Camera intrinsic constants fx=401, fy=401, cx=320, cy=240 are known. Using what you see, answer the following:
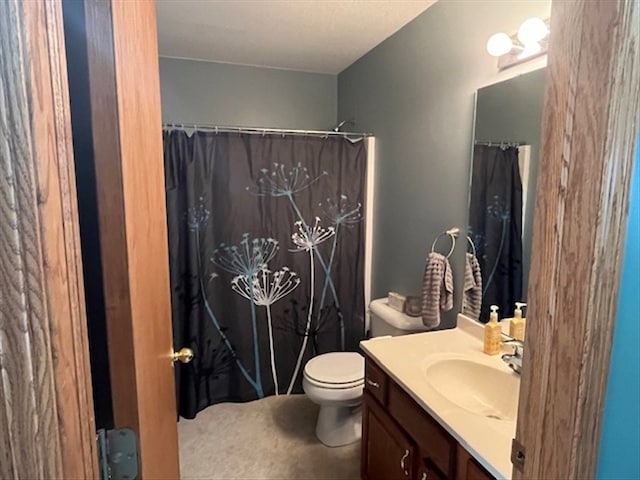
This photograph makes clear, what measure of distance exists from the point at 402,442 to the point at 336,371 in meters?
0.83

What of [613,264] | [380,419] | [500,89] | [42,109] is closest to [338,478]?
[380,419]

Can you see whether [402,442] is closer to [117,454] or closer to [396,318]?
[396,318]

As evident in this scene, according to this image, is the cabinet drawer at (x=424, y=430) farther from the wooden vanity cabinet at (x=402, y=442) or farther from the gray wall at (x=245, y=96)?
the gray wall at (x=245, y=96)

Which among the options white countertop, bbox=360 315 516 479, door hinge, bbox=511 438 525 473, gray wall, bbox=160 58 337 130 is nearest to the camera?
door hinge, bbox=511 438 525 473

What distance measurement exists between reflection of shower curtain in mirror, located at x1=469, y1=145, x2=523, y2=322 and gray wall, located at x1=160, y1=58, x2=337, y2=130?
171 cm

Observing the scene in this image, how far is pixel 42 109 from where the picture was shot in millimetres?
414

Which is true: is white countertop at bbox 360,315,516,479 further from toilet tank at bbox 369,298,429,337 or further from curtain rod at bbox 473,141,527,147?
curtain rod at bbox 473,141,527,147

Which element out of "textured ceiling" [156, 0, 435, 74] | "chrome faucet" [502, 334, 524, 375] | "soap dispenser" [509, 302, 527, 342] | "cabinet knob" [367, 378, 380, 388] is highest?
"textured ceiling" [156, 0, 435, 74]

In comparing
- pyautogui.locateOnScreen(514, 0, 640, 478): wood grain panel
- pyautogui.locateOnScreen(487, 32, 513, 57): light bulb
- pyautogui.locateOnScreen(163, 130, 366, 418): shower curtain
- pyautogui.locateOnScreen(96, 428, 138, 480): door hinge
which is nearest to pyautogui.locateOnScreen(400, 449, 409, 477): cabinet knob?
pyautogui.locateOnScreen(514, 0, 640, 478): wood grain panel

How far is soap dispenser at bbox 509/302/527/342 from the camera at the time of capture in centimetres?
162

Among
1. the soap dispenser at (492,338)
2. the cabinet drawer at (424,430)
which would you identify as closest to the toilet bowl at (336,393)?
the cabinet drawer at (424,430)

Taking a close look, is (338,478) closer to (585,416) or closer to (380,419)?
(380,419)

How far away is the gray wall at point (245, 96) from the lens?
2898 millimetres

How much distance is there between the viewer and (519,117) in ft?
5.42
